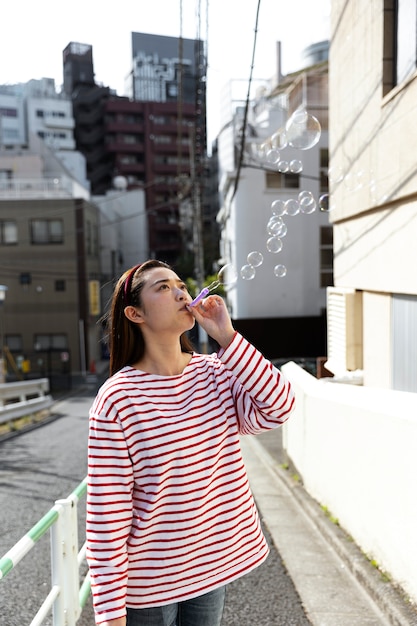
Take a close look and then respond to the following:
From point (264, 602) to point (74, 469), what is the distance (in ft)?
14.2

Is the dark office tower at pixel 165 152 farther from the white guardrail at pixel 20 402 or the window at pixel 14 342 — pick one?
the white guardrail at pixel 20 402

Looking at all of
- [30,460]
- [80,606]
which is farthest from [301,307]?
[80,606]

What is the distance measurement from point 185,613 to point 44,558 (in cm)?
266

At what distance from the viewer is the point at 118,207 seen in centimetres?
Result: 4000

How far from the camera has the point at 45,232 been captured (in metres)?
29.2

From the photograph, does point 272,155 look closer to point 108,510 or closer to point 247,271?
point 247,271

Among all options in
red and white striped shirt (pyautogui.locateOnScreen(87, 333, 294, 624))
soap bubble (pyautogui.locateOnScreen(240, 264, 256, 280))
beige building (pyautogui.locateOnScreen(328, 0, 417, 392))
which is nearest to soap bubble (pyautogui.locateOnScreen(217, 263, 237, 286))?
soap bubble (pyautogui.locateOnScreen(240, 264, 256, 280))

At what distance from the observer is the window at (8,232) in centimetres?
2900

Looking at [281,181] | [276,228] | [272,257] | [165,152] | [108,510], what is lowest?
[108,510]

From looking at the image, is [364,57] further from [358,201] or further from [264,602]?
[264,602]

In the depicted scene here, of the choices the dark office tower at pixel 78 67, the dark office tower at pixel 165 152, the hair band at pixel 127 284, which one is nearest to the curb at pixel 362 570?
the hair band at pixel 127 284

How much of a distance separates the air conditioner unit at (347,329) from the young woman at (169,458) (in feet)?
14.0

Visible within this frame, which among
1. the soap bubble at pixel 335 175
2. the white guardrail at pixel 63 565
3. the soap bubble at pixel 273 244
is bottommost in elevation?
the white guardrail at pixel 63 565

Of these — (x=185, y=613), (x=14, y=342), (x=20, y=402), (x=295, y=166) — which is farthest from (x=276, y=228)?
(x=14, y=342)
